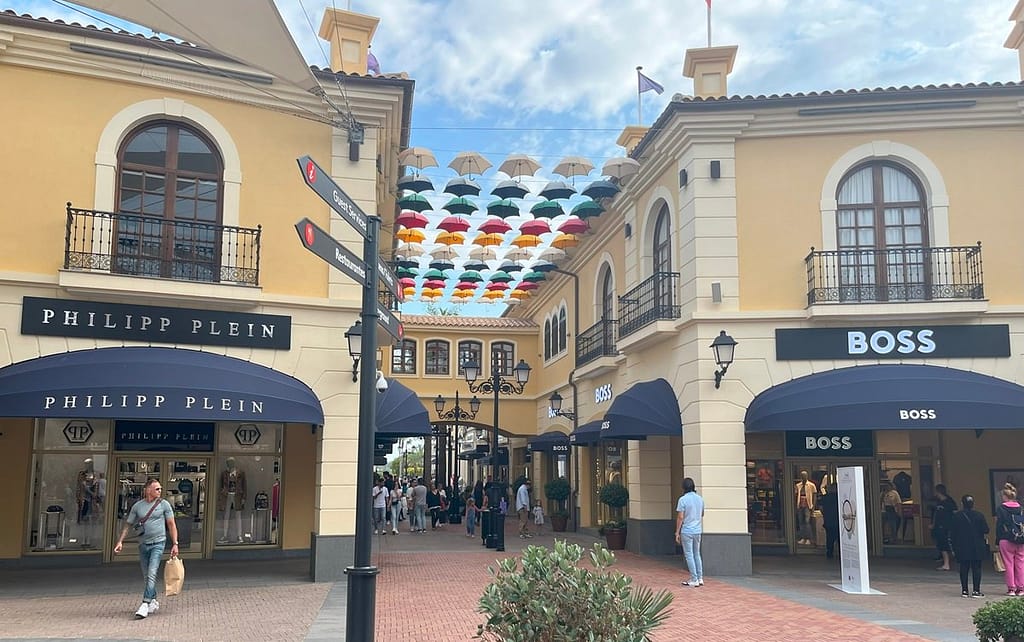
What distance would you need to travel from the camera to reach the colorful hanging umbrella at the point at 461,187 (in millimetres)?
19719

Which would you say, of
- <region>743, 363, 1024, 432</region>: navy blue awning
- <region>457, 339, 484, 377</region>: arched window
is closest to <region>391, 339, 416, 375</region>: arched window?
<region>457, 339, 484, 377</region>: arched window

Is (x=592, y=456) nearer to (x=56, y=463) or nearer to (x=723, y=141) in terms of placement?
(x=723, y=141)

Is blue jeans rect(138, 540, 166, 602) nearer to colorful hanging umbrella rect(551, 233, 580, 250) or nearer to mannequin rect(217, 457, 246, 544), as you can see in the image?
mannequin rect(217, 457, 246, 544)

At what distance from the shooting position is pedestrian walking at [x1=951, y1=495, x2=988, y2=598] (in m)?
12.3

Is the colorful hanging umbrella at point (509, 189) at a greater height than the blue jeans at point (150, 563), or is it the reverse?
the colorful hanging umbrella at point (509, 189)

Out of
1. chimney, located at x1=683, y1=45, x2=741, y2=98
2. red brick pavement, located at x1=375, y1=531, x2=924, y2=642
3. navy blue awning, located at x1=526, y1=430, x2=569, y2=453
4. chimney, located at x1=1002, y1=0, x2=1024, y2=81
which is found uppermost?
chimney, located at x1=1002, y1=0, x2=1024, y2=81

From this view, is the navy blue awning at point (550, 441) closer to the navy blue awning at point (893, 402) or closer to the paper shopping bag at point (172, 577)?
the navy blue awning at point (893, 402)

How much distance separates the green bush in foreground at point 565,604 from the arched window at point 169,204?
9348 mm

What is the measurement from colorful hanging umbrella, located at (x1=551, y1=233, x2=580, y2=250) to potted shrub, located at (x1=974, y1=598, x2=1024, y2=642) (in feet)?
59.2

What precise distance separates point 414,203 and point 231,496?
820 cm

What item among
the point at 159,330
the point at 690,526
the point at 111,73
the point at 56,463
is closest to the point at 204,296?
the point at 159,330

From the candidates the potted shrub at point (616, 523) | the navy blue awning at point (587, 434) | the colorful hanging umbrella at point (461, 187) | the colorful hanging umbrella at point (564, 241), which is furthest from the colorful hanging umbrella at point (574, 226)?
the potted shrub at point (616, 523)

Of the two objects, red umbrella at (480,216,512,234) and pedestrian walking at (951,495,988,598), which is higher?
red umbrella at (480,216,512,234)

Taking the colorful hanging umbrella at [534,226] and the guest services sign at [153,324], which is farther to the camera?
the colorful hanging umbrella at [534,226]
